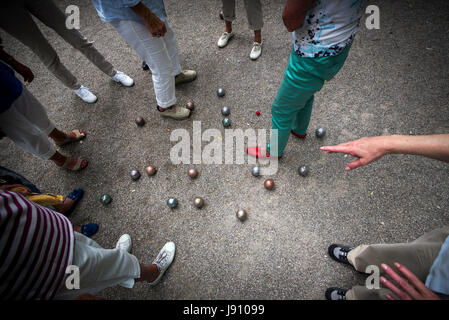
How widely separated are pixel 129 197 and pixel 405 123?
310cm

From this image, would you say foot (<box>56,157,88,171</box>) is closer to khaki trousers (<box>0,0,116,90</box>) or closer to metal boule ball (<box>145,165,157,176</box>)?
metal boule ball (<box>145,165,157,176</box>)

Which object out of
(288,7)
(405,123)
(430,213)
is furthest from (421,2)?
(288,7)

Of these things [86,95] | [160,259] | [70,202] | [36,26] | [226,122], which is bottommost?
[160,259]

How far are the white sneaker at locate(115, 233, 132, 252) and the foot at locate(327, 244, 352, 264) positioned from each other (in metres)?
1.80

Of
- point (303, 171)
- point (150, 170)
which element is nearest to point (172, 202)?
point (150, 170)

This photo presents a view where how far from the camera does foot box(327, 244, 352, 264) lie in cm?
177

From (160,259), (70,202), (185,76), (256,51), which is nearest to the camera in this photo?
(160,259)

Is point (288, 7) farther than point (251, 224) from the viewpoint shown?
No

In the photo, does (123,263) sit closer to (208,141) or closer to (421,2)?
(208,141)

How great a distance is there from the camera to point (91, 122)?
2768 millimetres

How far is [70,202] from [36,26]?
172cm

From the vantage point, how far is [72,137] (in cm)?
256

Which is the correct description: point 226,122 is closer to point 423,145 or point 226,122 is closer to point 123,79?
point 123,79

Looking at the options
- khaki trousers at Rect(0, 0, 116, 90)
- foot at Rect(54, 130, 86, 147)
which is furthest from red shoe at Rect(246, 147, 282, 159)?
khaki trousers at Rect(0, 0, 116, 90)
